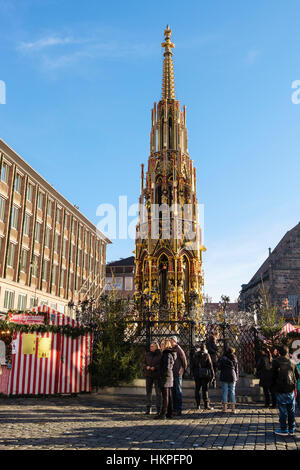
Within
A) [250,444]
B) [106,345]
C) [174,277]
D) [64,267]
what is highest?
[64,267]

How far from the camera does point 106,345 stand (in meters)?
13.9

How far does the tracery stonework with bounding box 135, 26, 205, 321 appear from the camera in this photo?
966 inches

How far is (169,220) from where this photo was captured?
1006 inches

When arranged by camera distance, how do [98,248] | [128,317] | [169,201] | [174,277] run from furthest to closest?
[98,248]
[169,201]
[174,277]
[128,317]

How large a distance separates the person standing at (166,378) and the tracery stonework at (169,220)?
1267 cm

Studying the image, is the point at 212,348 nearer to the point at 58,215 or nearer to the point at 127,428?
the point at 127,428

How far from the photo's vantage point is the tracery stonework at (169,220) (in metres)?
24.5

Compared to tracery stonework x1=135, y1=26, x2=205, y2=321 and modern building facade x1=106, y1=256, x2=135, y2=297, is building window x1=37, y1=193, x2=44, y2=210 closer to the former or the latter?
tracery stonework x1=135, y1=26, x2=205, y2=321

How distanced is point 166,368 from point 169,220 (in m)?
16.4

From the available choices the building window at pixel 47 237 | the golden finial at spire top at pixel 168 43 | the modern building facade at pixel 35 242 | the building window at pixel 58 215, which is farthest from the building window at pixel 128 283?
the golden finial at spire top at pixel 168 43

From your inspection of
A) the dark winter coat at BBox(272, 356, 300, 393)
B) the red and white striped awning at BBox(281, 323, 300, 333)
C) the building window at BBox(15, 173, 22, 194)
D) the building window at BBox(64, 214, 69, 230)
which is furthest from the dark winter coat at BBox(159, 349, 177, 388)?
the building window at BBox(64, 214, 69, 230)
